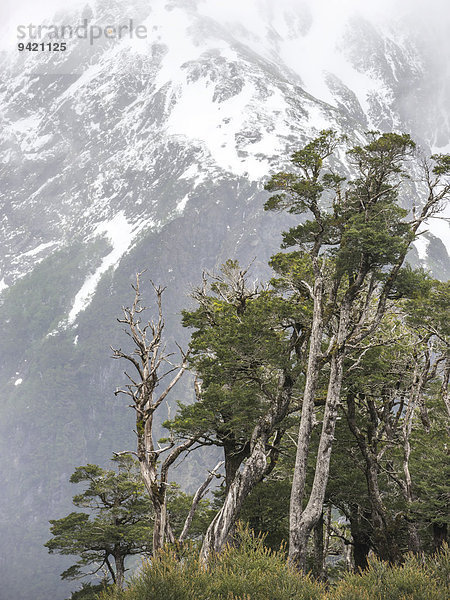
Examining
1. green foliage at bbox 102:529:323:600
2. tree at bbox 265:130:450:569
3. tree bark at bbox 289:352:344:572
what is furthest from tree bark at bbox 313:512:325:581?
green foliage at bbox 102:529:323:600

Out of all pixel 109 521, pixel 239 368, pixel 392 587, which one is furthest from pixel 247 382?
pixel 109 521

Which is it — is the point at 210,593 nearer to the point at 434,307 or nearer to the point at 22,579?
the point at 434,307

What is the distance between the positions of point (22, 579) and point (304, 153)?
755 ft

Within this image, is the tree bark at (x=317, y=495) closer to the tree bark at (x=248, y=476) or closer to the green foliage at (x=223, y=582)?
the tree bark at (x=248, y=476)

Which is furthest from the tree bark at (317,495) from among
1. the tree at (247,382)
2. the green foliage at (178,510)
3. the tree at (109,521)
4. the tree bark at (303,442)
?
the tree at (109,521)

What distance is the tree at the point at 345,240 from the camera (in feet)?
49.2

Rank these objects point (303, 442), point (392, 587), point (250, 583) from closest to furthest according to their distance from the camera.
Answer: point (250, 583)
point (392, 587)
point (303, 442)

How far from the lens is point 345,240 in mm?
16453

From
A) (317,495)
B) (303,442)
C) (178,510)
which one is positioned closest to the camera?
(317,495)

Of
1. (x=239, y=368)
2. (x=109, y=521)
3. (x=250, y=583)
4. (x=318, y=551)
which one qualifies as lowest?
(x=318, y=551)

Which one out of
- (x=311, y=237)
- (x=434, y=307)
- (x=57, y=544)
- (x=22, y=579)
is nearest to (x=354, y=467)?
(x=434, y=307)

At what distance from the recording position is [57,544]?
32781mm

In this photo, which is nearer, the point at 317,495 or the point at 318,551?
the point at 317,495

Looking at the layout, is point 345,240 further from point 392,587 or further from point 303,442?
point 392,587
